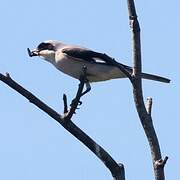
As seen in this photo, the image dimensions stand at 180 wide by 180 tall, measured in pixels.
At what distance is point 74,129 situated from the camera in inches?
165

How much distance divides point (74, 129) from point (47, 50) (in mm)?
4199

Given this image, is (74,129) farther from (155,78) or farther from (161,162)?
(155,78)

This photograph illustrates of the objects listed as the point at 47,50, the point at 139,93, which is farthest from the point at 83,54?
the point at 139,93

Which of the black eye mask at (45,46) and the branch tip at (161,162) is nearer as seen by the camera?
the branch tip at (161,162)

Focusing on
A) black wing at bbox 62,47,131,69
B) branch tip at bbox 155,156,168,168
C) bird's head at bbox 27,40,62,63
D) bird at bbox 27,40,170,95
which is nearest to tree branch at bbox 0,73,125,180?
branch tip at bbox 155,156,168,168

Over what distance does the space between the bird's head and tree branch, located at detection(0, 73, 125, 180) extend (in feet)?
12.4

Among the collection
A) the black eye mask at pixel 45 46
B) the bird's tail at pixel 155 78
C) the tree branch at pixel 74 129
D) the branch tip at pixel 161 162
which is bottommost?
the branch tip at pixel 161 162

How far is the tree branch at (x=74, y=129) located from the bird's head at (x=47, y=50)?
3.78 metres

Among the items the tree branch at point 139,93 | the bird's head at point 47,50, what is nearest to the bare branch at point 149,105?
the tree branch at point 139,93

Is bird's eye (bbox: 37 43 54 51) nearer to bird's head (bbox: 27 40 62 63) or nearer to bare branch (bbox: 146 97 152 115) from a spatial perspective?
bird's head (bbox: 27 40 62 63)

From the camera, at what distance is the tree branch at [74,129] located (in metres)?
3.84

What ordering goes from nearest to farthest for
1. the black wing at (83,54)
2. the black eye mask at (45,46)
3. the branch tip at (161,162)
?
the branch tip at (161,162) → the black wing at (83,54) → the black eye mask at (45,46)

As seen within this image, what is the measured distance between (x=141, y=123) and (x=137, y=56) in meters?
0.43

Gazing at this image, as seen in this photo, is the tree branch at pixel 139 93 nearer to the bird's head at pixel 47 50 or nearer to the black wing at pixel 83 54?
the black wing at pixel 83 54
